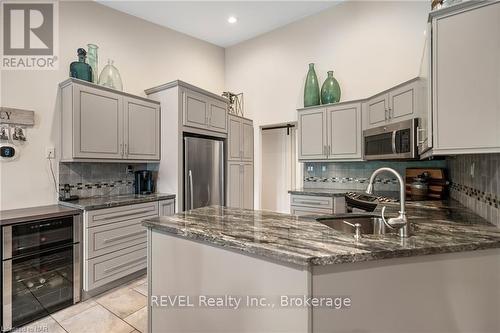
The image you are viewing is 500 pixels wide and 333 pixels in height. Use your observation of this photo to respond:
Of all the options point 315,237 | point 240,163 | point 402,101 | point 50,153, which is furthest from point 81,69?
point 402,101

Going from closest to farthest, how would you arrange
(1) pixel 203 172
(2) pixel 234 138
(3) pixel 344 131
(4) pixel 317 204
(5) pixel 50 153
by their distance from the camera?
(5) pixel 50 153
(4) pixel 317 204
(3) pixel 344 131
(1) pixel 203 172
(2) pixel 234 138

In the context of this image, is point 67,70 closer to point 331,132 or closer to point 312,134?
point 312,134

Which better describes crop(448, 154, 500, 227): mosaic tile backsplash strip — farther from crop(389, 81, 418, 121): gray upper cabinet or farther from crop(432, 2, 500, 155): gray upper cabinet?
crop(389, 81, 418, 121): gray upper cabinet

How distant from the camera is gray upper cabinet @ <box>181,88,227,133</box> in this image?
313cm

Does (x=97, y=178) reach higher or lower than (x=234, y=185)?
higher

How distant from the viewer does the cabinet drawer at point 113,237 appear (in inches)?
92.1

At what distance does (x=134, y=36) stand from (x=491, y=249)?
4095 mm

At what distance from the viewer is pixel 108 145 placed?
2.75m

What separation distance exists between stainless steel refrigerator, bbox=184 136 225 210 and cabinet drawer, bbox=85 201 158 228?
0.45 metres

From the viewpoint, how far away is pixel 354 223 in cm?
159

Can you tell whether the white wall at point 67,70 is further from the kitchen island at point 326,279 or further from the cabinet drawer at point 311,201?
the cabinet drawer at point 311,201

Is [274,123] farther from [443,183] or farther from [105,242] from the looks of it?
[105,242]

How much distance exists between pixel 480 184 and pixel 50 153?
3737 millimetres

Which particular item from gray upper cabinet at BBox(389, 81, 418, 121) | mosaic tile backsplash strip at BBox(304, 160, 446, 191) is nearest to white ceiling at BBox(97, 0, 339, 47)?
gray upper cabinet at BBox(389, 81, 418, 121)
